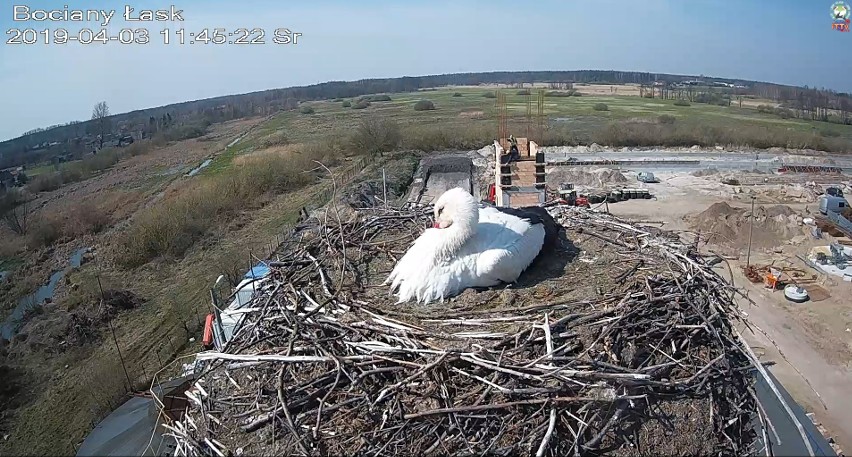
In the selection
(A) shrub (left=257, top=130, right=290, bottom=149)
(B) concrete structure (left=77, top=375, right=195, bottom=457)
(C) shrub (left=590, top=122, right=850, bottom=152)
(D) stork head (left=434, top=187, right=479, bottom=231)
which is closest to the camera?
(B) concrete structure (left=77, top=375, right=195, bottom=457)

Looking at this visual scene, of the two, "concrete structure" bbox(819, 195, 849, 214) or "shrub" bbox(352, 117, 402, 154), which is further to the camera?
"shrub" bbox(352, 117, 402, 154)

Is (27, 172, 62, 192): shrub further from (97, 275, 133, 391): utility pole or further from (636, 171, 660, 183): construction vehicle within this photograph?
(636, 171, 660, 183): construction vehicle

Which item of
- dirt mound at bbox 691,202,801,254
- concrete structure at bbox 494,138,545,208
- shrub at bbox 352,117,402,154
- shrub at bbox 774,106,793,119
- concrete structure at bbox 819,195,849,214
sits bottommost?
dirt mound at bbox 691,202,801,254

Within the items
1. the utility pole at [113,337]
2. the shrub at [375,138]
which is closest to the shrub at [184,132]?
the shrub at [375,138]

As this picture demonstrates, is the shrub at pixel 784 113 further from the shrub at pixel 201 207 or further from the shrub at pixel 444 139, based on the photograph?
the shrub at pixel 201 207

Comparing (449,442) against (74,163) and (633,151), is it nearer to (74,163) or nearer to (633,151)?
(74,163)

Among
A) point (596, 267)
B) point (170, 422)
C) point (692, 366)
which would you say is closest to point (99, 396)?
point (170, 422)

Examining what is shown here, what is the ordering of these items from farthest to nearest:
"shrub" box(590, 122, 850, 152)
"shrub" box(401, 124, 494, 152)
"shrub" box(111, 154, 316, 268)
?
"shrub" box(590, 122, 850, 152) → "shrub" box(401, 124, 494, 152) → "shrub" box(111, 154, 316, 268)

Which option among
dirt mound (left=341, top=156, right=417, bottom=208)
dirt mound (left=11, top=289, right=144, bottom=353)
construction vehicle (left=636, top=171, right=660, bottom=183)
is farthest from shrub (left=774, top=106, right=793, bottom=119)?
dirt mound (left=11, top=289, right=144, bottom=353)
